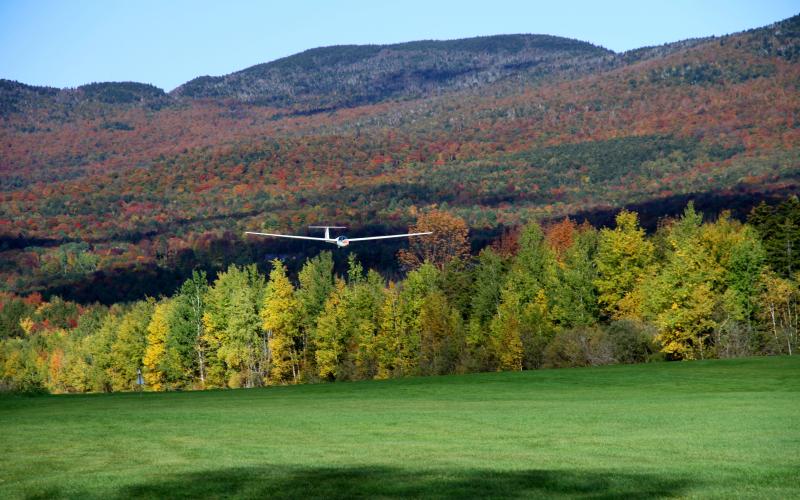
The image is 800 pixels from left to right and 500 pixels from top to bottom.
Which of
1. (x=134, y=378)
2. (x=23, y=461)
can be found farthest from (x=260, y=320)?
(x=23, y=461)

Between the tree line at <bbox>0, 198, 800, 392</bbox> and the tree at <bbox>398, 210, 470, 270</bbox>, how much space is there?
65.7 ft

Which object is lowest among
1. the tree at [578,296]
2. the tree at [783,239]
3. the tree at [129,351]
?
the tree at [129,351]

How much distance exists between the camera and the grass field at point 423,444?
16922mm

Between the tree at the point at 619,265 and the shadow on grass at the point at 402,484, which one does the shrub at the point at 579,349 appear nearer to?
the tree at the point at 619,265

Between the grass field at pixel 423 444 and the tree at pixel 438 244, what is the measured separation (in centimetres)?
8619

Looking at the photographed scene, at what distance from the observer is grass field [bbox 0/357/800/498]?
1692 cm

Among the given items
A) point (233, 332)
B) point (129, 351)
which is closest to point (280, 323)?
point (233, 332)

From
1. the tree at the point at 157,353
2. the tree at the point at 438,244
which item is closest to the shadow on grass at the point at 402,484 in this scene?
the tree at the point at 157,353

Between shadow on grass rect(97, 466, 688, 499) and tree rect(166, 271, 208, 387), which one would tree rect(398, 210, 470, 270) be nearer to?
tree rect(166, 271, 208, 387)

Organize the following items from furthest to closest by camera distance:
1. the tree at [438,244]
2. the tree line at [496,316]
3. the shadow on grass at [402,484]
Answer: the tree at [438,244], the tree line at [496,316], the shadow on grass at [402,484]

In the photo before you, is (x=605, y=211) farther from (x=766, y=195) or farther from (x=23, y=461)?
(x=23, y=461)

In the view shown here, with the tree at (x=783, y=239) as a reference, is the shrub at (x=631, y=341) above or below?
below

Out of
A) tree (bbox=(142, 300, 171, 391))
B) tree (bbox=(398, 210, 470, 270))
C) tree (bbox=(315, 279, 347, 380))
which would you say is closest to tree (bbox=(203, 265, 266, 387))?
tree (bbox=(142, 300, 171, 391))

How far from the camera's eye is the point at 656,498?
15.4m
